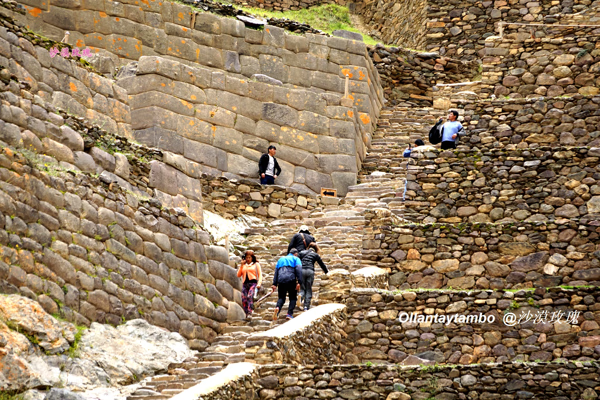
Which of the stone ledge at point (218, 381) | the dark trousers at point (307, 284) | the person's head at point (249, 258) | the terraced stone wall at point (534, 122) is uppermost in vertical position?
the terraced stone wall at point (534, 122)

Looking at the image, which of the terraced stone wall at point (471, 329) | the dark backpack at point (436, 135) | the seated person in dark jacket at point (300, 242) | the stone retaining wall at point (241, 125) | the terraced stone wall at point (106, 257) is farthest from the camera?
the stone retaining wall at point (241, 125)

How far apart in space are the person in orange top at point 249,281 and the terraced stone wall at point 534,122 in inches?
209

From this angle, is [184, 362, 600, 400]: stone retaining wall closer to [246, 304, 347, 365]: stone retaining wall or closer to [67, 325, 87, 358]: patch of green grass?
[246, 304, 347, 365]: stone retaining wall

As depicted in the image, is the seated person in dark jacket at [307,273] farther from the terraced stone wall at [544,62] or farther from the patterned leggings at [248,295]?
the terraced stone wall at [544,62]

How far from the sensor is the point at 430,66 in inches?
1019

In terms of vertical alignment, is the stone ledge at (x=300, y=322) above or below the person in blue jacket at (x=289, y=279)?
below

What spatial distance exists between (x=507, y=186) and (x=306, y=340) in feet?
19.9

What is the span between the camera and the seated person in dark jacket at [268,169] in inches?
789

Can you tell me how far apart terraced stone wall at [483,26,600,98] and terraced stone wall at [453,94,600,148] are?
1658mm

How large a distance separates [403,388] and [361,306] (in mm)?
2154

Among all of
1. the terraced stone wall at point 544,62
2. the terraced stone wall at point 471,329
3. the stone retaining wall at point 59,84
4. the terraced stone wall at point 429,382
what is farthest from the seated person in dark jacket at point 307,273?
the terraced stone wall at point 544,62

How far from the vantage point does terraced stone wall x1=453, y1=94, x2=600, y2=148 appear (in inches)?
760

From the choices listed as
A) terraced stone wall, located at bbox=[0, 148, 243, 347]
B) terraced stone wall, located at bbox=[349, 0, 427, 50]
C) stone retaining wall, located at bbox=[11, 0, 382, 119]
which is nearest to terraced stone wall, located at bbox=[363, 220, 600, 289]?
terraced stone wall, located at bbox=[0, 148, 243, 347]

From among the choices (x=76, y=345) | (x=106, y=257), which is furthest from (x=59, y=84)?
(x=76, y=345)
